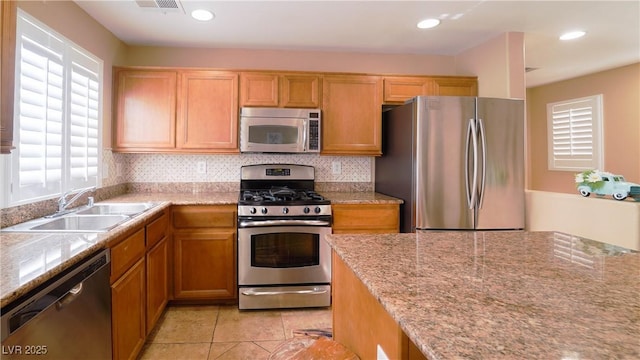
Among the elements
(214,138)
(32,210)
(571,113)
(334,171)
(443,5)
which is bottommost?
(32,210)

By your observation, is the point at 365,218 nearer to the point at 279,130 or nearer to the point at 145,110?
the point at 279,130

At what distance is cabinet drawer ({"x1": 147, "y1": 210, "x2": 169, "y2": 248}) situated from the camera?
7.42 feet

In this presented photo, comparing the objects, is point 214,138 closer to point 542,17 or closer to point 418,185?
point 418,185

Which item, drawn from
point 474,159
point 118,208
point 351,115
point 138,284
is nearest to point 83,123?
point 118,208

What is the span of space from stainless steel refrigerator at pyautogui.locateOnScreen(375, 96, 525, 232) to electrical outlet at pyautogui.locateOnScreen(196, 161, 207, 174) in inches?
77.5

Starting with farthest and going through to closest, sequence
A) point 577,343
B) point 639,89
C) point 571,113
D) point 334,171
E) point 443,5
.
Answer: point 571,113 < point 639,89 < point 334,171 < point 443,5 < point 577,343

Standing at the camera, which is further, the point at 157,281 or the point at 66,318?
the point at 157,281

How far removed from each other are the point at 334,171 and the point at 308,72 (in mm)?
1021

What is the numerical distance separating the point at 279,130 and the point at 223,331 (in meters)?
1.70

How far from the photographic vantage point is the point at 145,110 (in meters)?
3.06

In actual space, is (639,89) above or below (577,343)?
above

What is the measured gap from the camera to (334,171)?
3.59 meters

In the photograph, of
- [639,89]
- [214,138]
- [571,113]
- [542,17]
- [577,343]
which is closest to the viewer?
[577,343]

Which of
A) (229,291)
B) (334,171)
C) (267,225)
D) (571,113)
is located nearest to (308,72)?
(334,171)
